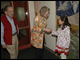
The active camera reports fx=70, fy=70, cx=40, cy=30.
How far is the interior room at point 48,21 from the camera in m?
1.72

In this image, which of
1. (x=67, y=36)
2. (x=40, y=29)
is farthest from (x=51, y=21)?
(x=67, y=36)

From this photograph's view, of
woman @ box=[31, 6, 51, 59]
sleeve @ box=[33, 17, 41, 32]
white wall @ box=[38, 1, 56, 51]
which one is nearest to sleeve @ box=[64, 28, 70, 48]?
woman @ box=[31, 6, 51, 59]

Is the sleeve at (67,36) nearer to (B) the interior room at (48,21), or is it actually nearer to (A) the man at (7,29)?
(B) the interior room at (48,21)

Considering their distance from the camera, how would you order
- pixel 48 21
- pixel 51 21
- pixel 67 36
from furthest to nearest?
pixel 48 21
pixel 51 21
pixel 67 36

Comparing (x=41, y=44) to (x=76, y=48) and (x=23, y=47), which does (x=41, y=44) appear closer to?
(x=76, y=48)

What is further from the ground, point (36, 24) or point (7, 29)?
point (36, 24)

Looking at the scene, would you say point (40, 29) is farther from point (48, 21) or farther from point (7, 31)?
point (48, 21)

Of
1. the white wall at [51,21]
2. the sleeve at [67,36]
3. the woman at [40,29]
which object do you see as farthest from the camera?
the white wall at [51,21]

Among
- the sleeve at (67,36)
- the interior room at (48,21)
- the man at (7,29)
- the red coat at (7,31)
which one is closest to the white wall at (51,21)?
the interior room at (48,21)

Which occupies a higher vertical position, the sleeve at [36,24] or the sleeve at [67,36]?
the sleeve at [36,24]

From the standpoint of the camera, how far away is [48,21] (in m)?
2.64

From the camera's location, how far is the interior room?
1721 millimetres

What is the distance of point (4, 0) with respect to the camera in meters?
2.65

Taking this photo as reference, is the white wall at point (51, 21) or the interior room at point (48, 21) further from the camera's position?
the white wall at point (51, 21)
